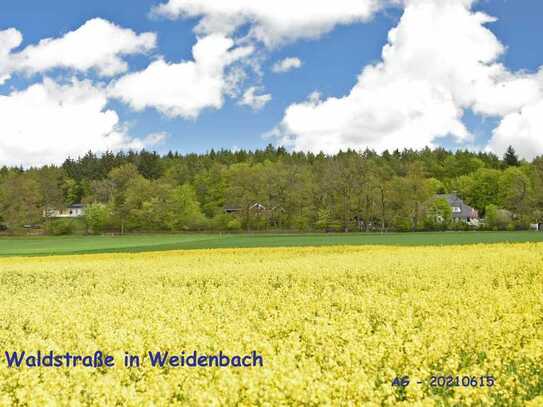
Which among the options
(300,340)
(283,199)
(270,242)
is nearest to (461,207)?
(283,199)

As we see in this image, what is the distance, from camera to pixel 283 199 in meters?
92.6

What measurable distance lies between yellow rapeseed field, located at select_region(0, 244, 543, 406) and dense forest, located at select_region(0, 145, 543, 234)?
7085cm

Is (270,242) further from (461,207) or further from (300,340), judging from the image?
(461,207)

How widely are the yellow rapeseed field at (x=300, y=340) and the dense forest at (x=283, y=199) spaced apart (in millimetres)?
70845

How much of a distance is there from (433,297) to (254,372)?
24.3 ft

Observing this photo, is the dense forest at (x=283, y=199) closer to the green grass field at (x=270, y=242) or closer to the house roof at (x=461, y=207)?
the house roof at (x=461, y=207)

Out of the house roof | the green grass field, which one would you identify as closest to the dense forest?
the house roof

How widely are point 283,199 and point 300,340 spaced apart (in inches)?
3291

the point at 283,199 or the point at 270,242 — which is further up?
the point at 283,199

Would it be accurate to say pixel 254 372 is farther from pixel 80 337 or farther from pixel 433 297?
pixel 433 297

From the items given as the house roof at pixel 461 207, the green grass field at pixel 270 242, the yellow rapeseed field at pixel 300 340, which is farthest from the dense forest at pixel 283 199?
the yellow rapeseed field at pixel 300 340

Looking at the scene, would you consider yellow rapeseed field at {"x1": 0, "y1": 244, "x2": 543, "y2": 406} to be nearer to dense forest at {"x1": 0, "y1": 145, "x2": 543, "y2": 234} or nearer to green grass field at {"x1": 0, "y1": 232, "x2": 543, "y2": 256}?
green grass field at {"x1": 0, "y1": 232, "x2": 543, "y2": 256}

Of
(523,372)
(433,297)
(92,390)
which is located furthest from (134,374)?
(433,297)

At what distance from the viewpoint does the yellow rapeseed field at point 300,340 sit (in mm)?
5898
